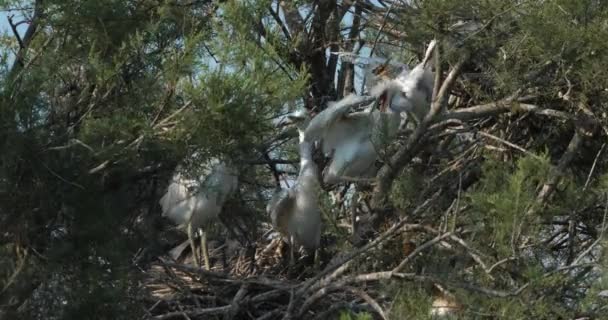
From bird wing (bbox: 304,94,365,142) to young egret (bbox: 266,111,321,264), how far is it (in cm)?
21

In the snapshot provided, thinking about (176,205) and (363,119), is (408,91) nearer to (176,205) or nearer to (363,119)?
(363,119)

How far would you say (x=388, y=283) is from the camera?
2781mm

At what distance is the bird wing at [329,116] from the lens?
11.4 feet

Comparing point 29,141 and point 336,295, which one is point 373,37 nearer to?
point 336,295

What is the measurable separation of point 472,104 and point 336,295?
0.86 metres

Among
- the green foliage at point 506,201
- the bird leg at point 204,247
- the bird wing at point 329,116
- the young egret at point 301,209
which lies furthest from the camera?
the bird leg at point 204,247

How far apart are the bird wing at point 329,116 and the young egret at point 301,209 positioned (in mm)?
209

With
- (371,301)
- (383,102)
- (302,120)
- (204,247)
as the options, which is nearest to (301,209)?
(302,120)

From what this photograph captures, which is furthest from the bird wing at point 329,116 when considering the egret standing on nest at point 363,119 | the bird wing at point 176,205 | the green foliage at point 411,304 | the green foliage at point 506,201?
the green foliage at point 411,304

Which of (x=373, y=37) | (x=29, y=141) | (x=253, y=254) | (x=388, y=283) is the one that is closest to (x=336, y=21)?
(x=373, y=37)

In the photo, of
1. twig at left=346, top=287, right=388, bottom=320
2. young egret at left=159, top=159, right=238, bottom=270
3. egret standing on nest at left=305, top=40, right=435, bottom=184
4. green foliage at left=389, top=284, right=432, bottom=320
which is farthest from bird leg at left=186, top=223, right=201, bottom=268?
green foliage at left=389, top=284, right=432, bottom=320

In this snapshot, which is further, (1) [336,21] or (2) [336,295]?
(1) [336,21]

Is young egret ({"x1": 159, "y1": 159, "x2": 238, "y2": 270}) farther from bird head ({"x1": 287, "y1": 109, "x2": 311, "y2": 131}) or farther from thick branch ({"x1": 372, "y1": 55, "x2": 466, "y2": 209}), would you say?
thick branch ({"x1": 372, "y1": 55, "x2": 466, "y2": 209})

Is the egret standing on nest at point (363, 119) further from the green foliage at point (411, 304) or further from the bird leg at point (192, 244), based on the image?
the green foliage at point (411, 304)
